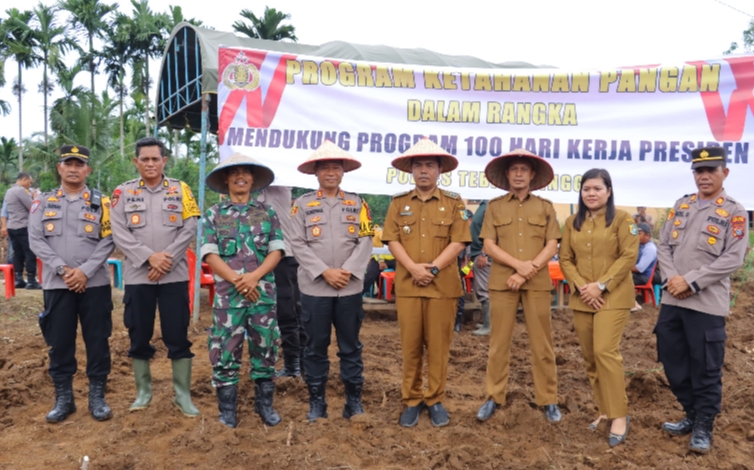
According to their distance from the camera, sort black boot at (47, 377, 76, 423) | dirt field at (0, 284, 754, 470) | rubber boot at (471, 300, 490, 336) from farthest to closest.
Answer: rubber boot at (471, 300, 490, 336) < black boot at (47, 377, 76, 423) < dirt field at (0, 284, 754, 470)

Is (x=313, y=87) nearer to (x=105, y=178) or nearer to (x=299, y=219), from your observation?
(x=299, y=219)

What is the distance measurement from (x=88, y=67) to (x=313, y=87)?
83.8 ft

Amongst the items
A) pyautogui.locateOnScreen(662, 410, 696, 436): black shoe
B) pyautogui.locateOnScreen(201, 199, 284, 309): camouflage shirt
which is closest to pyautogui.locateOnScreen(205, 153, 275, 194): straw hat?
pyautogui.locateOnScreen(201, 199, 284, 309): camouflage shirt

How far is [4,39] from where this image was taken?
25062 mm

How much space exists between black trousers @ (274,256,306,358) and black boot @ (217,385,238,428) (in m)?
1.00

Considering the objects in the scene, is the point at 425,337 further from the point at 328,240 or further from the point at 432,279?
the point at 328,240

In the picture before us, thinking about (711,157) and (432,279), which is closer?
(711,157)

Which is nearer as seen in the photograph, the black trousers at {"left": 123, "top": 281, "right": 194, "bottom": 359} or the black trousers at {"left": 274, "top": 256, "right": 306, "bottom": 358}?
the black trousers at {"left": 123, "top": 281, "right": 194, "bottom": 359}

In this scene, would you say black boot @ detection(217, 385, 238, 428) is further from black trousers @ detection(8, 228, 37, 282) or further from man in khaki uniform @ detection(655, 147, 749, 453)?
black trousers @ detection(8, 228, 37, 282)

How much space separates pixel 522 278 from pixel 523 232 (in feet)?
1.03

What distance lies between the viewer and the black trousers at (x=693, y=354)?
3438mm

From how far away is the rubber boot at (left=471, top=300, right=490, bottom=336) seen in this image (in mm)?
6517

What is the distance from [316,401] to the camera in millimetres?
3793

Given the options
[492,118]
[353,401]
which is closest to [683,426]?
[353,401]
